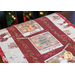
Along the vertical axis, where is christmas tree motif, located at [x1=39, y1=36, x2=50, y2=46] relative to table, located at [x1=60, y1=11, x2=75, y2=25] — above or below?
below

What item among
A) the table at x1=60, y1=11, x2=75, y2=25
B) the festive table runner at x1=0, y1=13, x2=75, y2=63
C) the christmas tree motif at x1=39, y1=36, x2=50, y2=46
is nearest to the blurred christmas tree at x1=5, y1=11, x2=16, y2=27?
the festive table runner at x1=0, y1=13, x2=75, y2=63

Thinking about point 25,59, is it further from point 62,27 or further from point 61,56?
point 62,27

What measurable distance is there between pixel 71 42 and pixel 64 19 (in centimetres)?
35

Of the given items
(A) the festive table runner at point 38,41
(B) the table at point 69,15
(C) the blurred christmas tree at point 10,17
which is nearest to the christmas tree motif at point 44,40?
(A) the festive table runner at point 38,41

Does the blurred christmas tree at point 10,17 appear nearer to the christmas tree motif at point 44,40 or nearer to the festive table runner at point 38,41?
the festive table runner at point 38,41

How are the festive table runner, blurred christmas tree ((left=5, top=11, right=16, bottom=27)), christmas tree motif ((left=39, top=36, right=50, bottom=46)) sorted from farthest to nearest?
blurred christmas tree ((left=5, top=11, right=16, bottom=27)), christmas tree motif ((left=39, top=36, right=50, bottom=46)), the festive table runner

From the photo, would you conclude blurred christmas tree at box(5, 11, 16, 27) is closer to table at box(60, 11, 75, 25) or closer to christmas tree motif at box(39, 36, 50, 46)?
table at box(60, 11, 75, 25)

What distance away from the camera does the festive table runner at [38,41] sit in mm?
1106

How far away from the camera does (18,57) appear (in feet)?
3.63

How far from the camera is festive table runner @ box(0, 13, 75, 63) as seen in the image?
3.63ft

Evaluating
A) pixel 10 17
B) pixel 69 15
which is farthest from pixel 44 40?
pixel 10 17

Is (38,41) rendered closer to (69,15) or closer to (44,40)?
(44,40)

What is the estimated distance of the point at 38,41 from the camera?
1.23m
